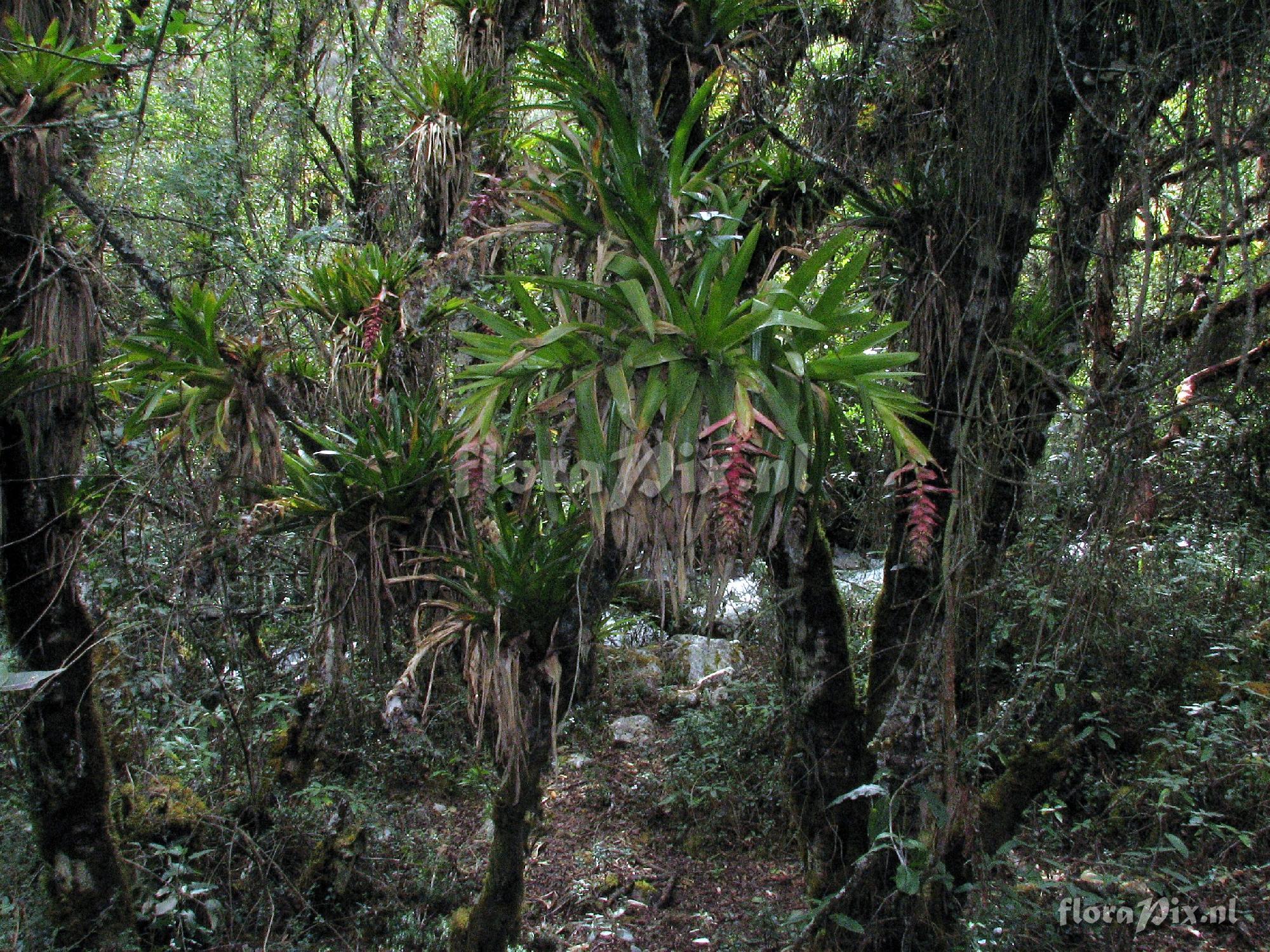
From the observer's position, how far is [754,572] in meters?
4.28

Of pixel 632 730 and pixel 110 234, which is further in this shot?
pixel 632 730

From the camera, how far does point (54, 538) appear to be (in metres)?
2.92

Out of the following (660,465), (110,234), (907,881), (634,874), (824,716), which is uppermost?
(110,234)

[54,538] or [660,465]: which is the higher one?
[660,465]

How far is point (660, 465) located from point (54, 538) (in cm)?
253

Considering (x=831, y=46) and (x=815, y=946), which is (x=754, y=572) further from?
(x=831, y=46)

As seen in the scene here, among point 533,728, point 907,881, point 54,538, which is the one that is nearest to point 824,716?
point 907,881

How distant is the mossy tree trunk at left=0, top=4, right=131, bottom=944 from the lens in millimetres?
2684

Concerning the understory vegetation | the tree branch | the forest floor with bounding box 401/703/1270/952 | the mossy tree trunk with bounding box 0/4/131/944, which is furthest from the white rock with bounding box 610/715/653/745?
the tree branch

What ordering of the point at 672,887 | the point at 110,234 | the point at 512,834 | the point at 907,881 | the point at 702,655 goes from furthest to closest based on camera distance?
the point at 702,655, the point at 672,887, the point at 512,834, the point at 110,234, the point at 907,881

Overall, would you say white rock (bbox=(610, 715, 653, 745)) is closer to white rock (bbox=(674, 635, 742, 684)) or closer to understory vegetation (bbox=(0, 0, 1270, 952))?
white rock (bbox=(674, 635, 742, 684))

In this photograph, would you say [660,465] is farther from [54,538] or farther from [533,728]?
[54,538]

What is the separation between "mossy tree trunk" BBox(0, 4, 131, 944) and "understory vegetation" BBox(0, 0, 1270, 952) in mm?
16

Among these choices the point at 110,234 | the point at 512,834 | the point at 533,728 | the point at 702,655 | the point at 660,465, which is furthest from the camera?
the point at 702,655
